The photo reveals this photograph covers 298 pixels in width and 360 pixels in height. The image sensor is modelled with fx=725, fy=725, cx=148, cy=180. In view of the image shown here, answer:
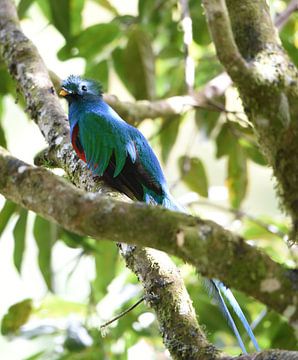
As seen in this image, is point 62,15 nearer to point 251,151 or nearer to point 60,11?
point 60,11

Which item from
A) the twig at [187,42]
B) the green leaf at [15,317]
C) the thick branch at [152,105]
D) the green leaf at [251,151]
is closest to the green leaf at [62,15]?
the thick branch at [152,105]

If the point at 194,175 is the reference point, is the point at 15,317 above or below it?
below

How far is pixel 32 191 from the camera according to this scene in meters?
2.03

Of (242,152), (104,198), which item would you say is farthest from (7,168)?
(242,152)

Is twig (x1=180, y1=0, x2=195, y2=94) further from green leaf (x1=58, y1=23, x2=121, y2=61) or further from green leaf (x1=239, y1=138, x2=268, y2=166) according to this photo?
green leaf (x1=239, y1=138, x2=268, y2=166)

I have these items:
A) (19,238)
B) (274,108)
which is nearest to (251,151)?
(19,238)

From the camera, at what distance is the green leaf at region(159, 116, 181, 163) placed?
Result: 4.99 metres

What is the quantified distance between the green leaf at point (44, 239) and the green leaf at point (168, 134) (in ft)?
3.62

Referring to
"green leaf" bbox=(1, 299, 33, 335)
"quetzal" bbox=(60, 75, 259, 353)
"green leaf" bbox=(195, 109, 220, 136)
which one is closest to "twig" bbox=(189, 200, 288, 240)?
"green leaf" bbox=(195, 109, 220, 136)

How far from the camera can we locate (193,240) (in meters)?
1.79

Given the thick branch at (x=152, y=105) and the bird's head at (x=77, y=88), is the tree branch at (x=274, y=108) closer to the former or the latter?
the thick branch at (x=152, y=105)

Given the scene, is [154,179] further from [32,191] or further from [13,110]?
[13,110]

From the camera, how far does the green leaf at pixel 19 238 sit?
4.23 metres

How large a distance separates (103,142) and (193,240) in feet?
7.13
